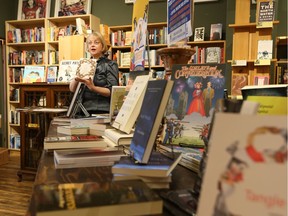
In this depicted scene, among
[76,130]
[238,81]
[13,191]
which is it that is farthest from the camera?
[238,81]

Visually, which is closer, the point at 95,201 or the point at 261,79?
the point at 95,201

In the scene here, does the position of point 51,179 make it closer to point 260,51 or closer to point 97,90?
point 97,90

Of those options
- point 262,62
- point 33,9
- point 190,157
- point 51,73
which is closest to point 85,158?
point 190,157

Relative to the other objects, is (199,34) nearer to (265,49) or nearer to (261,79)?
(265,49)

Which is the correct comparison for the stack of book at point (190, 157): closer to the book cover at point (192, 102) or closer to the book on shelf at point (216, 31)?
the book cover at point (192, 102)

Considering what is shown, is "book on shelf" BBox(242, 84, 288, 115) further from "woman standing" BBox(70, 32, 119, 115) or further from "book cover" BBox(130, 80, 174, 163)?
"woman standing" BBox(70, 32, 119, 115)

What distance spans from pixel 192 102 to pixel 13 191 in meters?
2.94

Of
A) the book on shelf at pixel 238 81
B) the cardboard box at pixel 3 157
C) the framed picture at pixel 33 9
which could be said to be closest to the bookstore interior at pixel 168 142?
the book on shelf at pixel 238 81

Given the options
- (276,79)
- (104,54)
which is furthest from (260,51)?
(104,54)

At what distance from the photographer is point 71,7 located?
17.0 feet

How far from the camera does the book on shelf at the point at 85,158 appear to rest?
89 cm

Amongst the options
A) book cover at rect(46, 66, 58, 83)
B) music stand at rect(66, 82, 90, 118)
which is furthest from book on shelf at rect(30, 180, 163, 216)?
book cover at rect(46, 66, 58, 83)

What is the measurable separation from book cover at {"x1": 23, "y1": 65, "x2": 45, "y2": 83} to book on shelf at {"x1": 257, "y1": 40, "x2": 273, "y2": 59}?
3.57 meters

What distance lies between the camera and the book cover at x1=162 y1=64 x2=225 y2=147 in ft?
3.55
